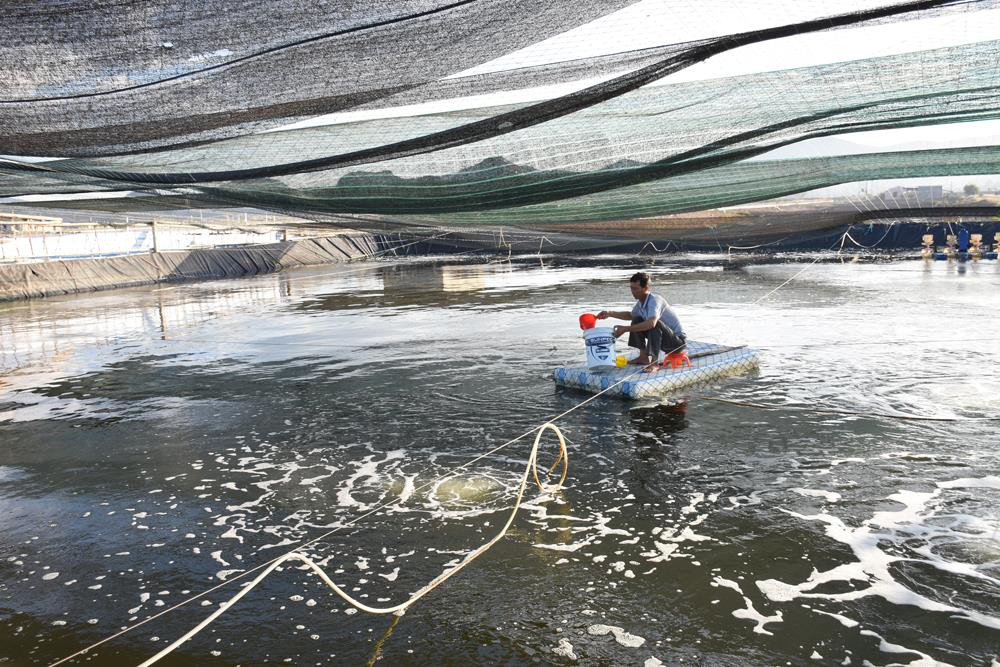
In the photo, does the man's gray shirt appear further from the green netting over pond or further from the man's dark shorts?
the green netting over pond

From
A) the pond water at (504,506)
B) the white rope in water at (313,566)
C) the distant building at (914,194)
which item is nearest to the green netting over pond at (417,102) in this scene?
the pond water at (504,506)

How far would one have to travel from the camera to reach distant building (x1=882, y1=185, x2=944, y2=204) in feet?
70.9

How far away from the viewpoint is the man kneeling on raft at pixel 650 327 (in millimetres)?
7770

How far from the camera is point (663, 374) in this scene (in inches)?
295

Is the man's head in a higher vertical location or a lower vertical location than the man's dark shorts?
higher

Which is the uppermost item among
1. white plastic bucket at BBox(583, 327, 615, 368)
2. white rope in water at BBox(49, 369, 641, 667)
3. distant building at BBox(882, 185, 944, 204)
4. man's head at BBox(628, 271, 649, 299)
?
distant building at BBox(882, 185, 944, 204)

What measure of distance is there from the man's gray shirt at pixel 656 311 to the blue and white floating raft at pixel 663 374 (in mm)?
432

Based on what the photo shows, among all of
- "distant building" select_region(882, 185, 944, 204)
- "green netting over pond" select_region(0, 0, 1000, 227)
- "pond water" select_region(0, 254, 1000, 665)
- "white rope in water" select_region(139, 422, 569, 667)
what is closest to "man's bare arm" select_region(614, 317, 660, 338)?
"pond water" select_region(0, 254, 1000, 665)

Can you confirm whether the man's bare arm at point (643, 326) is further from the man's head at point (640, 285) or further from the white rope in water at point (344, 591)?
the white rope in water at point (344, 591)

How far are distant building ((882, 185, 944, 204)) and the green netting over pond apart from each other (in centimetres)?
1243

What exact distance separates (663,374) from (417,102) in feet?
10.9

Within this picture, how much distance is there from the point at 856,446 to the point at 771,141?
383cm

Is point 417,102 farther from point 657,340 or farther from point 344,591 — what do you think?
point 344,591

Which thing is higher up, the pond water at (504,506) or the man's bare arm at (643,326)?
the man's bare arm at (643,326)
